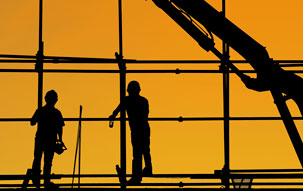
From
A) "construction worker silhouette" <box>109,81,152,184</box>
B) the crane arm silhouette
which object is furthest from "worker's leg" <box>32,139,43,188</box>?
the crane arm silhouette

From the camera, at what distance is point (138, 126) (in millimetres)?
11844

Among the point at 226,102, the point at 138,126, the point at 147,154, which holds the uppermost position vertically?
the point at 226,102

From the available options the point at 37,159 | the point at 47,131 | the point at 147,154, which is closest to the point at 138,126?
the point at 147,154

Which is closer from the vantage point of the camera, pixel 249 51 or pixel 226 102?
pixel 249 51

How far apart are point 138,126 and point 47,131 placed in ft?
3.48

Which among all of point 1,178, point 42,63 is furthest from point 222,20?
point 1,178

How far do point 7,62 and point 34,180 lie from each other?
188cm

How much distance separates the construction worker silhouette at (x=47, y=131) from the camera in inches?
473

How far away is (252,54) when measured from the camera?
12422 mm

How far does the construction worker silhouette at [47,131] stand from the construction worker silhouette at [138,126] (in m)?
0.70

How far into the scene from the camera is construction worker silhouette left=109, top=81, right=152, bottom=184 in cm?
1184

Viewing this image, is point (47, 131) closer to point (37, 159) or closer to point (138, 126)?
point (37, 159)

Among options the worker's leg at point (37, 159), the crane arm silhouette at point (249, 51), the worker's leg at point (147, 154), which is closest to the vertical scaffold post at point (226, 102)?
the crane arm silhouette at point (249, 51)

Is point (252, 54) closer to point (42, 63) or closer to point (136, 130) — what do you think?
point (136, 130)
